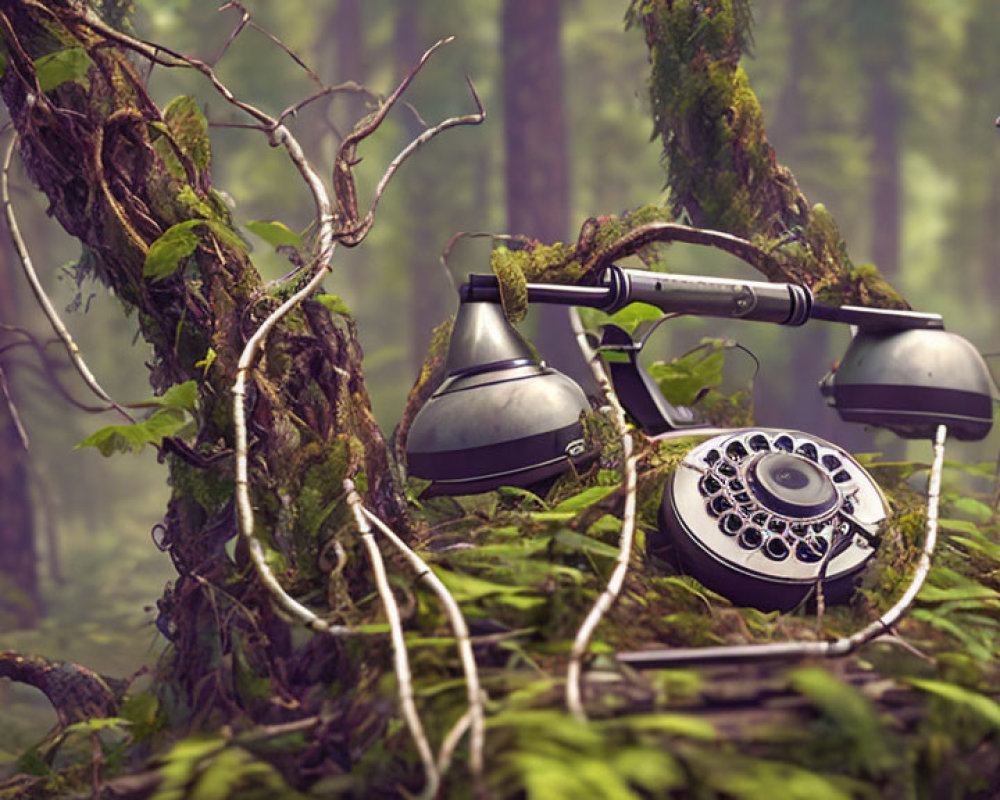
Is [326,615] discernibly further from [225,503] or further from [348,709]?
[225,503]

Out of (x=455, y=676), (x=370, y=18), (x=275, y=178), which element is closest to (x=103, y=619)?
(x=275, y=178)

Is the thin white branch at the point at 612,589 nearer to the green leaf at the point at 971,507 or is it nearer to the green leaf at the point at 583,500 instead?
the green leaf at the point at 583,500

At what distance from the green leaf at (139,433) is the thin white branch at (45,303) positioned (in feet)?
0.47

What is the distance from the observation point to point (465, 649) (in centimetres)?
96

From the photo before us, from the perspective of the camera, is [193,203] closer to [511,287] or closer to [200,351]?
[200,351]

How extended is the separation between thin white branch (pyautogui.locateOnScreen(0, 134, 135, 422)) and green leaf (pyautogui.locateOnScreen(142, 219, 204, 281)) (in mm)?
285

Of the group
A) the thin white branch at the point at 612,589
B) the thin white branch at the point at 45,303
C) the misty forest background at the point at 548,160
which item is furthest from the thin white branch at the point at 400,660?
the misty forest background at the point at 548,160

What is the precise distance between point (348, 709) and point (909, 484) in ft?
5.66

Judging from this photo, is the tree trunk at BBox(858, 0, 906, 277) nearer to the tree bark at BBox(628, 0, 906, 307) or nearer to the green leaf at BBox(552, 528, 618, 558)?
the tree bark at BBox(628, 0, 906, 307)

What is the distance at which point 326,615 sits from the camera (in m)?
1.14

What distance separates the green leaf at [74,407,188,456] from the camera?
53.2 inches

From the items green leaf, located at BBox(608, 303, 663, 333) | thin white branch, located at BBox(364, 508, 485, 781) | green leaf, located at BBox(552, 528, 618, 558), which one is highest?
green leaf, located at BBox(608, 303, 663, 333)

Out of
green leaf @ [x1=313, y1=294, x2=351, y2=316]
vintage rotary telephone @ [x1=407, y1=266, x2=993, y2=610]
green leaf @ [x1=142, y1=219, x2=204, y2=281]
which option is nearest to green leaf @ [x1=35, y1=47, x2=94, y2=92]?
green leaf @ [x1=142, y1=219, x2=204, y2=281]

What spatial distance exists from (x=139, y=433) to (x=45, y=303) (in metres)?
0.50
